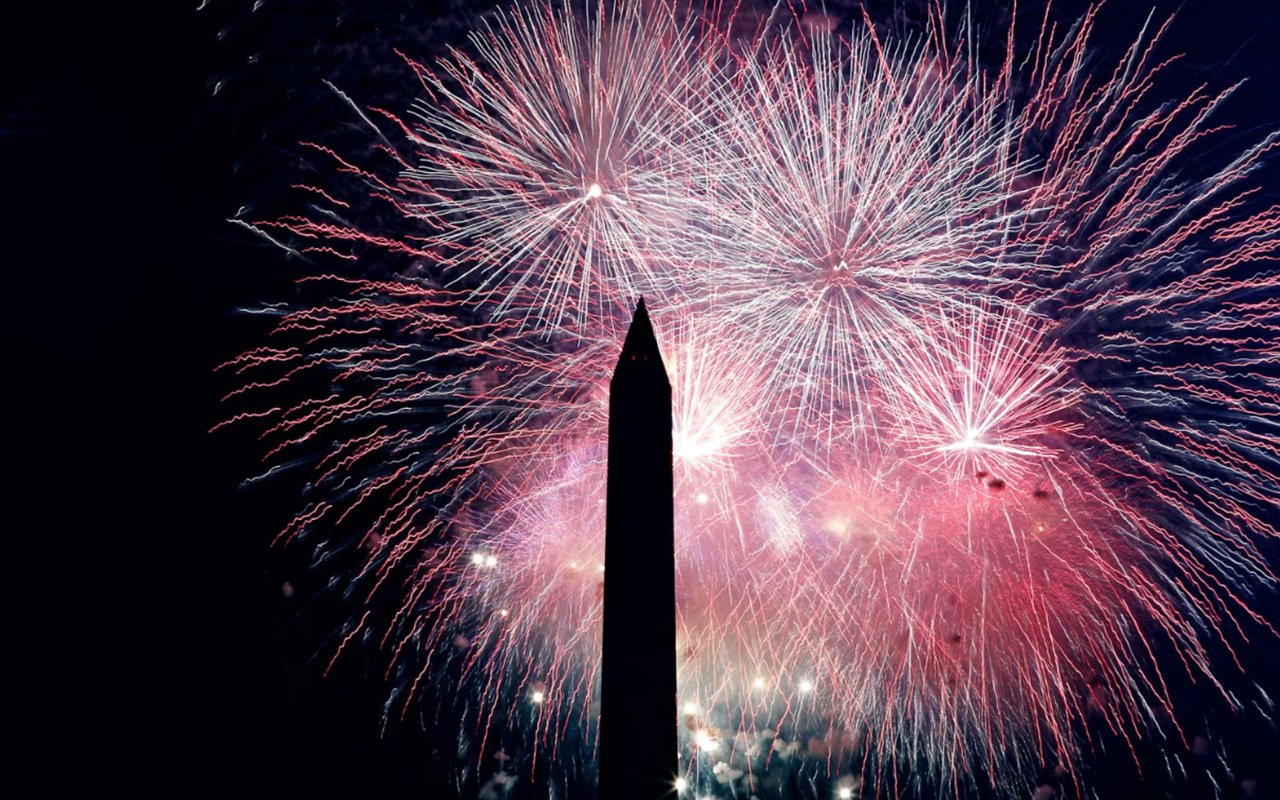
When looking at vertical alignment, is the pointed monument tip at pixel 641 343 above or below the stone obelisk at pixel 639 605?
above

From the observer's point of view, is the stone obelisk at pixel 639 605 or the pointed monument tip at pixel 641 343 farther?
the pointed monument tip at pixel 641 343

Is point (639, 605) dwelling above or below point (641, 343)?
below

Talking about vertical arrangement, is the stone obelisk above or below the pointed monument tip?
below

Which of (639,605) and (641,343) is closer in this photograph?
(639,605)

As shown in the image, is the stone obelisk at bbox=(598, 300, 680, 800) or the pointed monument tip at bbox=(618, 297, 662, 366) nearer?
the stone obelisk at bbox=(598, 300, 680, 800)

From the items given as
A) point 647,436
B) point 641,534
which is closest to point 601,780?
point 641,534
